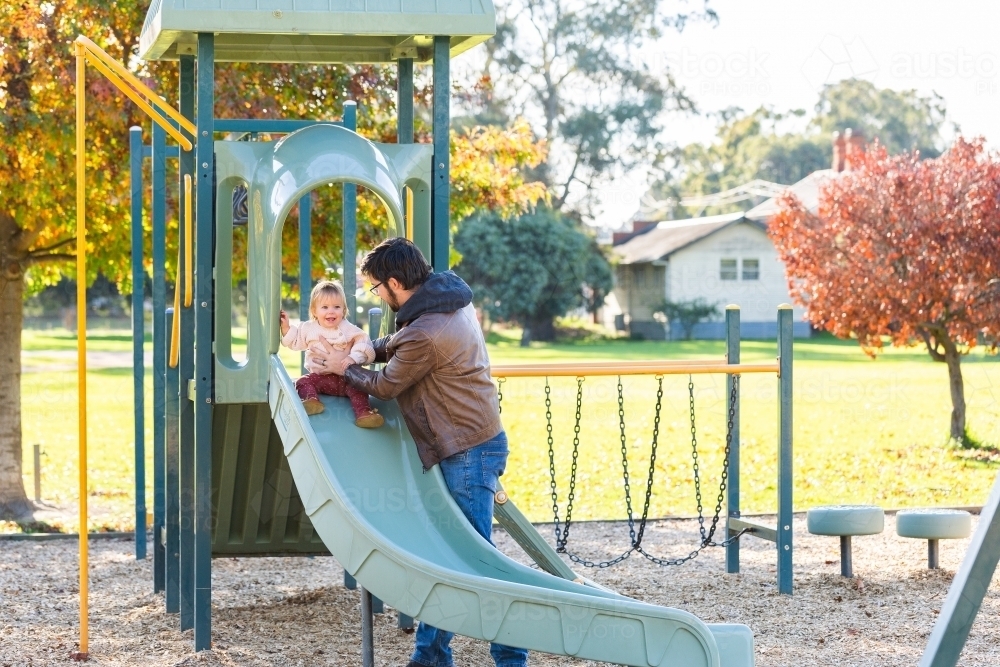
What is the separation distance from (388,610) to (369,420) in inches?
79.1

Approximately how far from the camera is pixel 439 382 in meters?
4.51

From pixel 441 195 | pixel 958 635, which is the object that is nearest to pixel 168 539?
pixel 441 195

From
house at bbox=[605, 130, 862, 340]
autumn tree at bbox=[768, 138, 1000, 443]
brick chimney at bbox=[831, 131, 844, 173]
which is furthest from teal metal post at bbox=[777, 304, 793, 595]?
brick chimney at bbox=[831, 131, 844, 173]

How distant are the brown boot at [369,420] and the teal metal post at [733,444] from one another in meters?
2.62

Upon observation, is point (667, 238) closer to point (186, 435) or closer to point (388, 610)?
point (388, 610)

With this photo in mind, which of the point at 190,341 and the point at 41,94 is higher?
the point at 41,94

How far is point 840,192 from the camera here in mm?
14273

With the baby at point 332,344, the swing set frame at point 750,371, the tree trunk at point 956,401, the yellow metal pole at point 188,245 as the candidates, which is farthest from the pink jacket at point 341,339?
the tree trunk at point 956,401

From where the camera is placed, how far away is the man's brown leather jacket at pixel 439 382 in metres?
4.44

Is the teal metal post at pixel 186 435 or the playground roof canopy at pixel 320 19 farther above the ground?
the playground roof canopy at pixel 320 19

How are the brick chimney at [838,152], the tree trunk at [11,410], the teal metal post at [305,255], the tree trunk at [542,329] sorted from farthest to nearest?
1. the brick chimney at [838,152]
2. the tree trunk at [542,329]
3. the tree trunk at [11,410]
4. the teal metal post at [305,255]

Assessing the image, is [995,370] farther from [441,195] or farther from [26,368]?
[441,195]

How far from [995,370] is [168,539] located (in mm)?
22577

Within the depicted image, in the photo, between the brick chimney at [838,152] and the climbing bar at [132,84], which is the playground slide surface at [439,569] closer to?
the climbing bar at [132,84]
